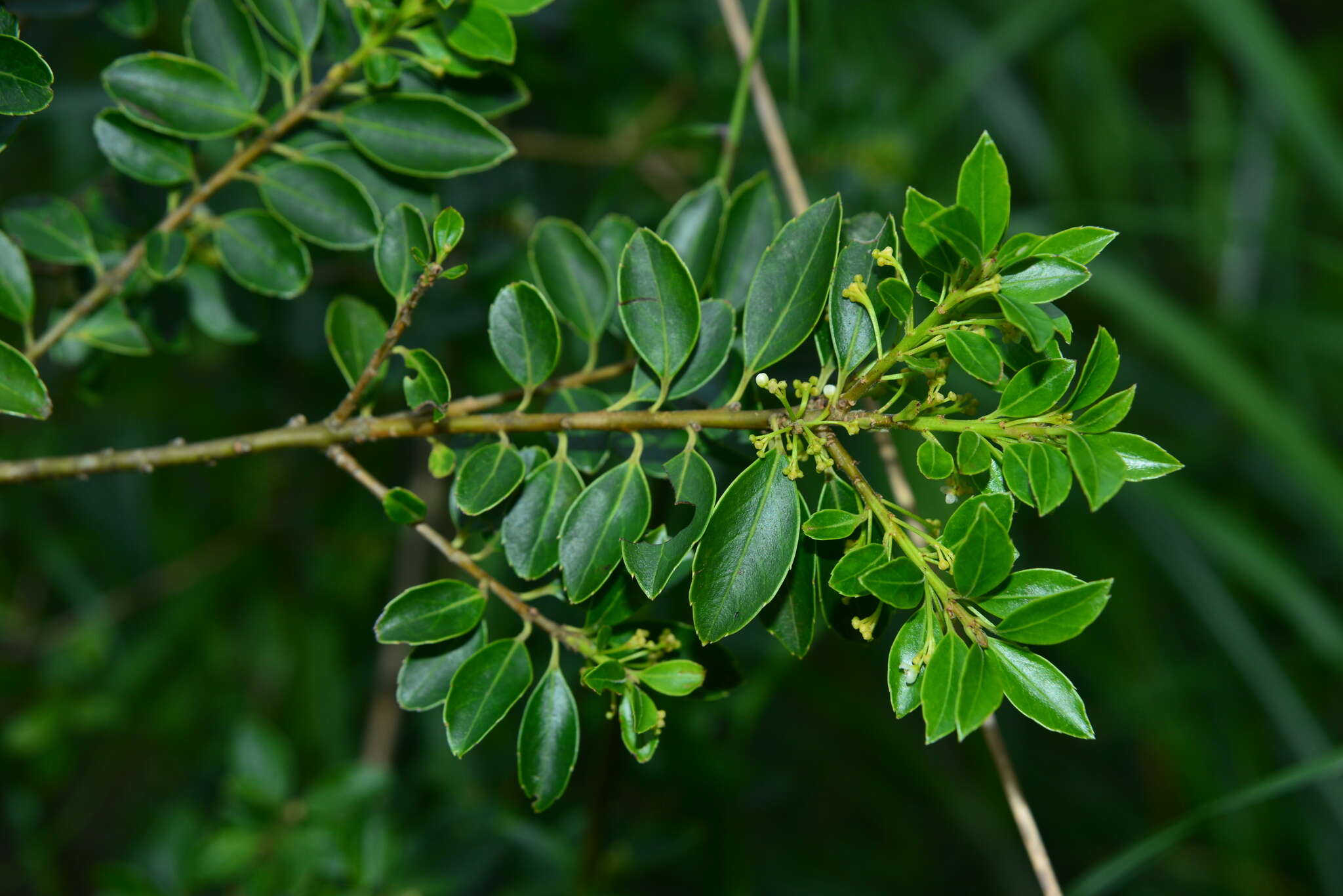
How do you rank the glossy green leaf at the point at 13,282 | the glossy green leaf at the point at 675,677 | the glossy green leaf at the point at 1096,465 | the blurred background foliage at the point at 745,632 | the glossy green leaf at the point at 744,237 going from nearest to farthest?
the glossy green leaf at the point at 1096,465 → the glossy green leaf at the point at 675,677 → the glossy green leaf at the point at 13,282 → the glossy green leaf at the point at 744,237 → the blurred background foliage at the point at 745,632

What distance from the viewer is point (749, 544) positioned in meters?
0.61

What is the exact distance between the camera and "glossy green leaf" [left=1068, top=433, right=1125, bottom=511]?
20.7 inches

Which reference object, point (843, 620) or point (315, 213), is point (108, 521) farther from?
point (843, 620)

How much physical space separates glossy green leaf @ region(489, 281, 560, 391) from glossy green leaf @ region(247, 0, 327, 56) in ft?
0.95

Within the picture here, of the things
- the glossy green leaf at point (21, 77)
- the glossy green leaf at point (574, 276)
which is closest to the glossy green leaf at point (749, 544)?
the glossy green leaf at point (574, 276)

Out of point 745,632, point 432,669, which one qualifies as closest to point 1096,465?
point 432,669

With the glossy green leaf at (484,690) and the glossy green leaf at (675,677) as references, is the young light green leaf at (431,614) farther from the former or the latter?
the glossy green leaf at (675,677)

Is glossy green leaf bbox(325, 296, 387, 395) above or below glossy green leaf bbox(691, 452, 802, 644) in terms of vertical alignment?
above

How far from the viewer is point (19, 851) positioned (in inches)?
65.6

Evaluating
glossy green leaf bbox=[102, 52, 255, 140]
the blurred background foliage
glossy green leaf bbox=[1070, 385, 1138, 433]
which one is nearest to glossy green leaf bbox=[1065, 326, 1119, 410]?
glossy green leaf bbox=[1070, 385, 1138, 433]

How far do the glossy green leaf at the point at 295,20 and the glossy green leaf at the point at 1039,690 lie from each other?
2.28ft

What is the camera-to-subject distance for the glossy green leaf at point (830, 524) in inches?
22.9

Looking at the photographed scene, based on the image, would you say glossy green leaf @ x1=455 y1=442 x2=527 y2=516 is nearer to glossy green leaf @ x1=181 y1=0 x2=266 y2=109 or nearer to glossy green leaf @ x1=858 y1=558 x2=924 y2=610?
glossy green leaf @ x1=858 y1=558 x2=924 y2=610

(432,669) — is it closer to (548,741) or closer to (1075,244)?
(548,741)
